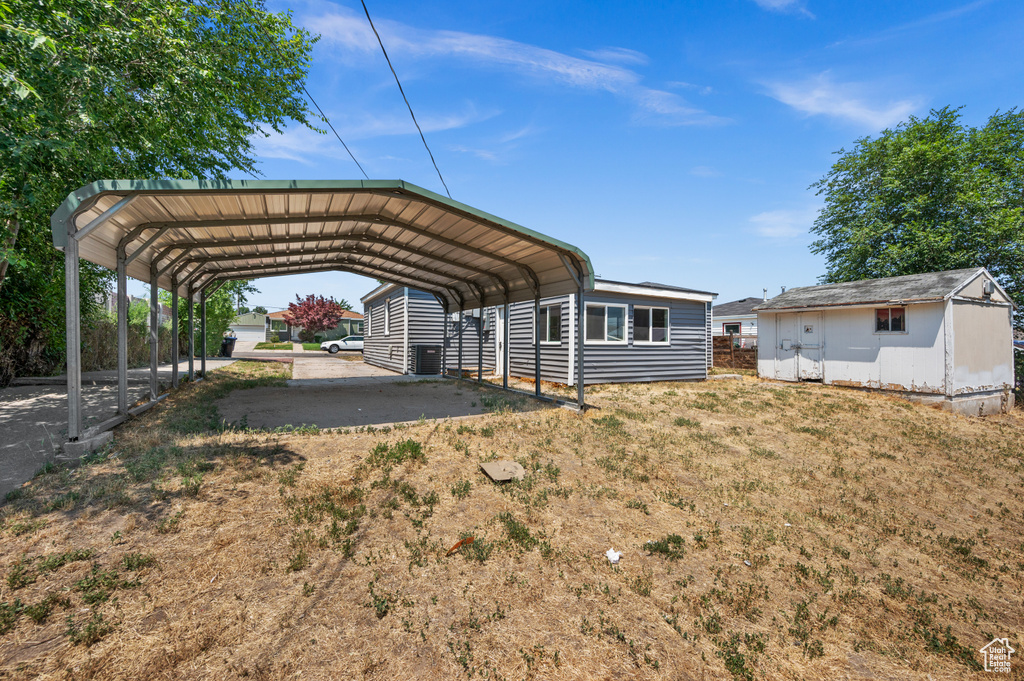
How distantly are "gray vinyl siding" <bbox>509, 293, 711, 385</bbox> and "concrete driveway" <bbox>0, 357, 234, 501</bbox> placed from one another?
10.3 meters

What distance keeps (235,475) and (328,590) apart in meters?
2.36

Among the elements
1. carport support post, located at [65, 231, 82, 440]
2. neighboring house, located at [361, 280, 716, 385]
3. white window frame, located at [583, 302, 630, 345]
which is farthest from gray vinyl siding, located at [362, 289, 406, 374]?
carport support post, located at [65, 231, 82, 440]

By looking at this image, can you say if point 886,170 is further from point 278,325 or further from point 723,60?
point 278,325

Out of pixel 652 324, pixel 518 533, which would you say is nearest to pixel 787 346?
pixel 652 324

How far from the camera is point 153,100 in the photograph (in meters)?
8.67

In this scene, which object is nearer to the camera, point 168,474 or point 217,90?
point 168,474

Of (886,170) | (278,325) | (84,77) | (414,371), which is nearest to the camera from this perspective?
(84,77)

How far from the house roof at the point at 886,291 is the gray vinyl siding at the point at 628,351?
3352 mm

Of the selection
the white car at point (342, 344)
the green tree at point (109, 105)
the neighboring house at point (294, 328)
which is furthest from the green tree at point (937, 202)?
the neighboring house at point (294, 328)

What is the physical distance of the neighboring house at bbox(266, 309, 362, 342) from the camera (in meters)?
48.5

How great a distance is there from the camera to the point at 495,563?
349 cm

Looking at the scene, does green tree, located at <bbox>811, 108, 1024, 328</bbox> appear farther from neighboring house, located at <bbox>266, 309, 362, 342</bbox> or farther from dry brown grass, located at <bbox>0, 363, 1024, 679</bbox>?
neighboring house, located at <bbox>266, 309, 362, 342</bbox>

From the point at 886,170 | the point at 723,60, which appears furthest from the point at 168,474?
the point at 886,170

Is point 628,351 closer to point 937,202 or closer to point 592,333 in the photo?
point 592,333
